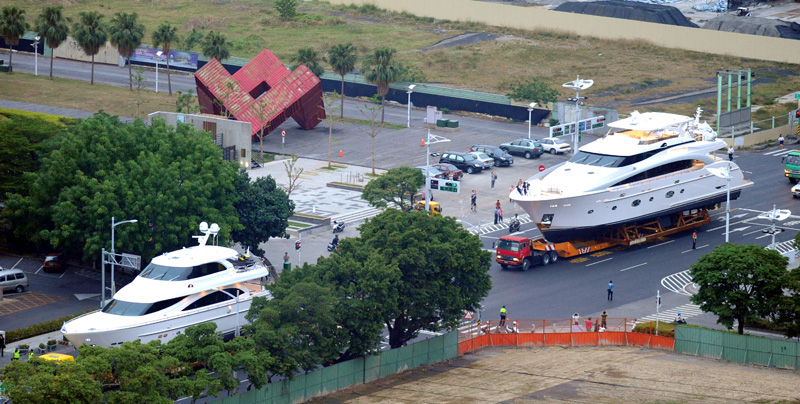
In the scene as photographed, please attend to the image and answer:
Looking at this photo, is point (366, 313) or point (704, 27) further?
point (704, 27)

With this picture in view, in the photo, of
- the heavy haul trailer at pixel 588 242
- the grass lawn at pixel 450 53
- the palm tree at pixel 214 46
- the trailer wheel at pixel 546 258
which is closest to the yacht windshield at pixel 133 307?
the heavy haul trailer at pixel 588 242

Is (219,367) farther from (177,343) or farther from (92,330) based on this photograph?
(92,330)

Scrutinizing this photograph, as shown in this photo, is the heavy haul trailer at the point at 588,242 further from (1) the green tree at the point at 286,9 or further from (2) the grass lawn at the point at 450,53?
(1) the green tree at the point at 286,9

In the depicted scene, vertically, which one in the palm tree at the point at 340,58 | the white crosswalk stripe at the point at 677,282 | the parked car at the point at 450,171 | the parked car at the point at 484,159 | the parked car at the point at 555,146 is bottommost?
the white crosswalk stripe at the point at 677,282

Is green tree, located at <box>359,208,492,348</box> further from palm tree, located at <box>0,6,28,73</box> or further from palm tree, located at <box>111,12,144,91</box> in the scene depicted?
palm tree, located at <box>0,6,28,73</box>

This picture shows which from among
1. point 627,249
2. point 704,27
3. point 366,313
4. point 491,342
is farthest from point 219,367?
point 704,27

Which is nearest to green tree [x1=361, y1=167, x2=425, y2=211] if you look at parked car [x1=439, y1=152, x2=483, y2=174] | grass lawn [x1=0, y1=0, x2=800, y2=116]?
parked car [x1=439, y1=152, x2=483, y2=174]
